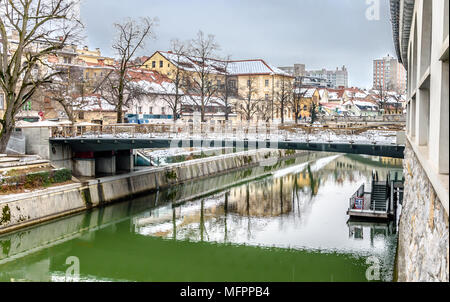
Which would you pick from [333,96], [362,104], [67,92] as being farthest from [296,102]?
[333,96]

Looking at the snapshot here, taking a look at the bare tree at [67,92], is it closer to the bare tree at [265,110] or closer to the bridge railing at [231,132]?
the bridge railing at [231,132]

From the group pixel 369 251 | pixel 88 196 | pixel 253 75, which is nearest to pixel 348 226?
pixel 369 251

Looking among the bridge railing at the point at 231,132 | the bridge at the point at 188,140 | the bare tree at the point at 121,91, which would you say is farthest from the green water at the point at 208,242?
the bare tree at the point at 121,91

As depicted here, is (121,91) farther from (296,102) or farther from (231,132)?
(296,102)

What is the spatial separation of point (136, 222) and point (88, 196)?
3541mm

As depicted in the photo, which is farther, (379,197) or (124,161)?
(124,161)

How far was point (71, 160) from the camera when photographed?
30.9 m

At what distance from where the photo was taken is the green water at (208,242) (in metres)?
18.0

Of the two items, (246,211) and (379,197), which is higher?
(379,197)

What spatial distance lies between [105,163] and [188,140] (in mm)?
7400

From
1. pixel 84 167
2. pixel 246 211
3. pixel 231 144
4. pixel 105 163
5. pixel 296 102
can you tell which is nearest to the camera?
pixel 231 144

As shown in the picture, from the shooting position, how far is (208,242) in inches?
870

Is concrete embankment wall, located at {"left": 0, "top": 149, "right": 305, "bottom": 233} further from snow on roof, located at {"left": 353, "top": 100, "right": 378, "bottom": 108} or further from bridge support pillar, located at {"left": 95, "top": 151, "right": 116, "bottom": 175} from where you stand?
snow on roof, located at {"left": 353, "top": 100, "right": 378, "bottom": 108}
